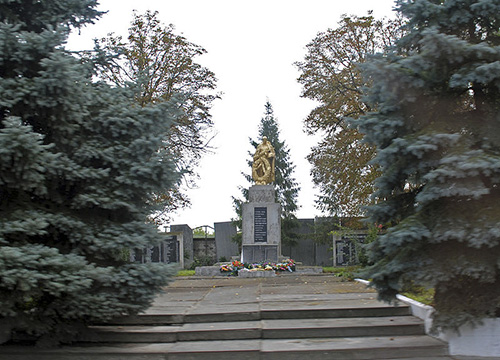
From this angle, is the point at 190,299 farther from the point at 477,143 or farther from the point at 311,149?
the point at 311,149

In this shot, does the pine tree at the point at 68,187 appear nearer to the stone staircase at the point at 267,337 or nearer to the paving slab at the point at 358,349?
the stone staircase at the point at 267,337

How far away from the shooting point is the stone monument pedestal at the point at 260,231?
53.7 ft

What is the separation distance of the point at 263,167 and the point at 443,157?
12243 mm

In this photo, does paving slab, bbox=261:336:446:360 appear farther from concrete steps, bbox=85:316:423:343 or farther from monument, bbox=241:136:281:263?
monument, bbox=241:136:281:263

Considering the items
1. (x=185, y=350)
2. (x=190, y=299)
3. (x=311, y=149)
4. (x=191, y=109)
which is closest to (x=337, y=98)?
(x=311, y=149)

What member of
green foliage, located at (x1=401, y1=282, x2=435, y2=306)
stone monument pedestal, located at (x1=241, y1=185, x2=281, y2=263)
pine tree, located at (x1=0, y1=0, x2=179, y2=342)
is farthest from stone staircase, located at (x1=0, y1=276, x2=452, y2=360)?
stone monument pedestal, located at (x1=241, y1=185, x2=281, y2=263)

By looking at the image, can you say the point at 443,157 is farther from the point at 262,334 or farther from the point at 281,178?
the point at 281,178

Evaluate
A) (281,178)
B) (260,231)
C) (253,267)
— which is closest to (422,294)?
(253,267)

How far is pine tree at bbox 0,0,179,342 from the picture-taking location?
5.16 m

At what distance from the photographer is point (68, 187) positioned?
593 cm

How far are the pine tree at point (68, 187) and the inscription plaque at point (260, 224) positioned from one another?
34.3 ft

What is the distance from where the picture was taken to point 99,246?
564 centimetres

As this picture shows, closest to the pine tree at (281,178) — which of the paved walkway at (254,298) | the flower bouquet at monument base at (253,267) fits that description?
the flower bouquet at monument base at (253,267)

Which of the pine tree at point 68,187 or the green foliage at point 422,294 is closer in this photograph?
the pine tree at point 68,187
